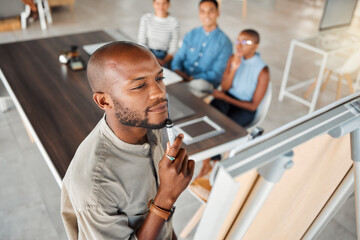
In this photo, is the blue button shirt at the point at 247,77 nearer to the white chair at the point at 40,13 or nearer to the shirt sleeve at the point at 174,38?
the shirt sleeve at the point at 174,38

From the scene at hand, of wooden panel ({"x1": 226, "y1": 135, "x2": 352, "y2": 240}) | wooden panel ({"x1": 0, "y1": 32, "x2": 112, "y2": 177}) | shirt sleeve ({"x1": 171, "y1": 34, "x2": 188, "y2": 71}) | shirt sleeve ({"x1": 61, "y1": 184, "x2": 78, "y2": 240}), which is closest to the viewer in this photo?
wooden panel ({"x1": 226, "y1": 135, "x2": 352, "y2": 240})

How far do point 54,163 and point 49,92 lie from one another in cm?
70

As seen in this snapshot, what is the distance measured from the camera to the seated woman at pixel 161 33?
3.09 m

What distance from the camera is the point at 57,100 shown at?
2.00 meters

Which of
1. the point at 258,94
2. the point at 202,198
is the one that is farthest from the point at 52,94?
the point at 258,94

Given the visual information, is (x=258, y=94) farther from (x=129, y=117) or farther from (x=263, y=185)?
(x=263, y=185)

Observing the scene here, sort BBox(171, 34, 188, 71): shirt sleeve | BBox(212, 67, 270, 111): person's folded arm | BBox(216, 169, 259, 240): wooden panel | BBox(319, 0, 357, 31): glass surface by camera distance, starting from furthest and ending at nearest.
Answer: BBox(319, 0, 357, 31): glass surface, BBox(171, 34, 188, 71): shirt sleeve, BBox(212, 67, 270, 111): person's folded arm, BBox(216, 169, 259, 240): wooden panel

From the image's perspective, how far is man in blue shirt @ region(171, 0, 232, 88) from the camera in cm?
265

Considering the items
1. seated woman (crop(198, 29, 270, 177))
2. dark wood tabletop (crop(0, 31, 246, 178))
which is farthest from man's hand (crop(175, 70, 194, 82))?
dark wood tabletop (crop(0, 31, 246, 178))

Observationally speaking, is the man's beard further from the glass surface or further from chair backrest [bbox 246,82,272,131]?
the glass surface

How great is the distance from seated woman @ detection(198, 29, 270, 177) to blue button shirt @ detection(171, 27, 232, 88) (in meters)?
0.12

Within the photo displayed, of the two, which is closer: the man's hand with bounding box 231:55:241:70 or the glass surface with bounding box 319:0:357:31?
the man's hand with bounding box 231:55:241:70

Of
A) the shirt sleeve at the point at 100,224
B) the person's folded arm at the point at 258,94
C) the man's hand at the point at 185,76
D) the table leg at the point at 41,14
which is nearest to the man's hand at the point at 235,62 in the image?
the person's folded arm at the point at 258,94

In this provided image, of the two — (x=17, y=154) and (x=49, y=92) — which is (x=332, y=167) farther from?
(x=17, y=154)
